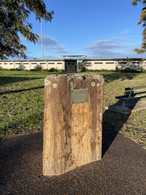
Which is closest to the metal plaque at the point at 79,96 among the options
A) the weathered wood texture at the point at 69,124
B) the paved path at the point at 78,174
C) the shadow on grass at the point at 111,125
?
the weathered wood texture at the point at 69,124

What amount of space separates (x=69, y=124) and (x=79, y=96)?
524 millimetres

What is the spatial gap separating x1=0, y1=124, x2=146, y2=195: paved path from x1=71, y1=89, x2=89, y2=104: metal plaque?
131cm

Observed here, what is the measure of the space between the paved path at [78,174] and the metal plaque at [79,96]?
4.29 ft

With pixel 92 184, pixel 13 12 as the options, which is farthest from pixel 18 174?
pixel 13 12

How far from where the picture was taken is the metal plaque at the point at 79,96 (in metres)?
2.53

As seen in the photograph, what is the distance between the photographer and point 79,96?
2.58 m

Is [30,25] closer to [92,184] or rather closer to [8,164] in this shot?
[8,164]

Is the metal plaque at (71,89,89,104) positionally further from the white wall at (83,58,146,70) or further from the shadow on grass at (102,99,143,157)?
the white wall at (83,58,146,70)

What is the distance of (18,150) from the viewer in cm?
333

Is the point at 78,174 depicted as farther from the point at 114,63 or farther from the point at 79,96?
the point at 114,63

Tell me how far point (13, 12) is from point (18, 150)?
1130 cm

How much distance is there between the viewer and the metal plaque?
253cm

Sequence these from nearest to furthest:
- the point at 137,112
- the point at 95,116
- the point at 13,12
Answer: the point at 95,116 → the point at 137,112 → the point at 13,12

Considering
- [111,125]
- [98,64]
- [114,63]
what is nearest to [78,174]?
[111,125]
